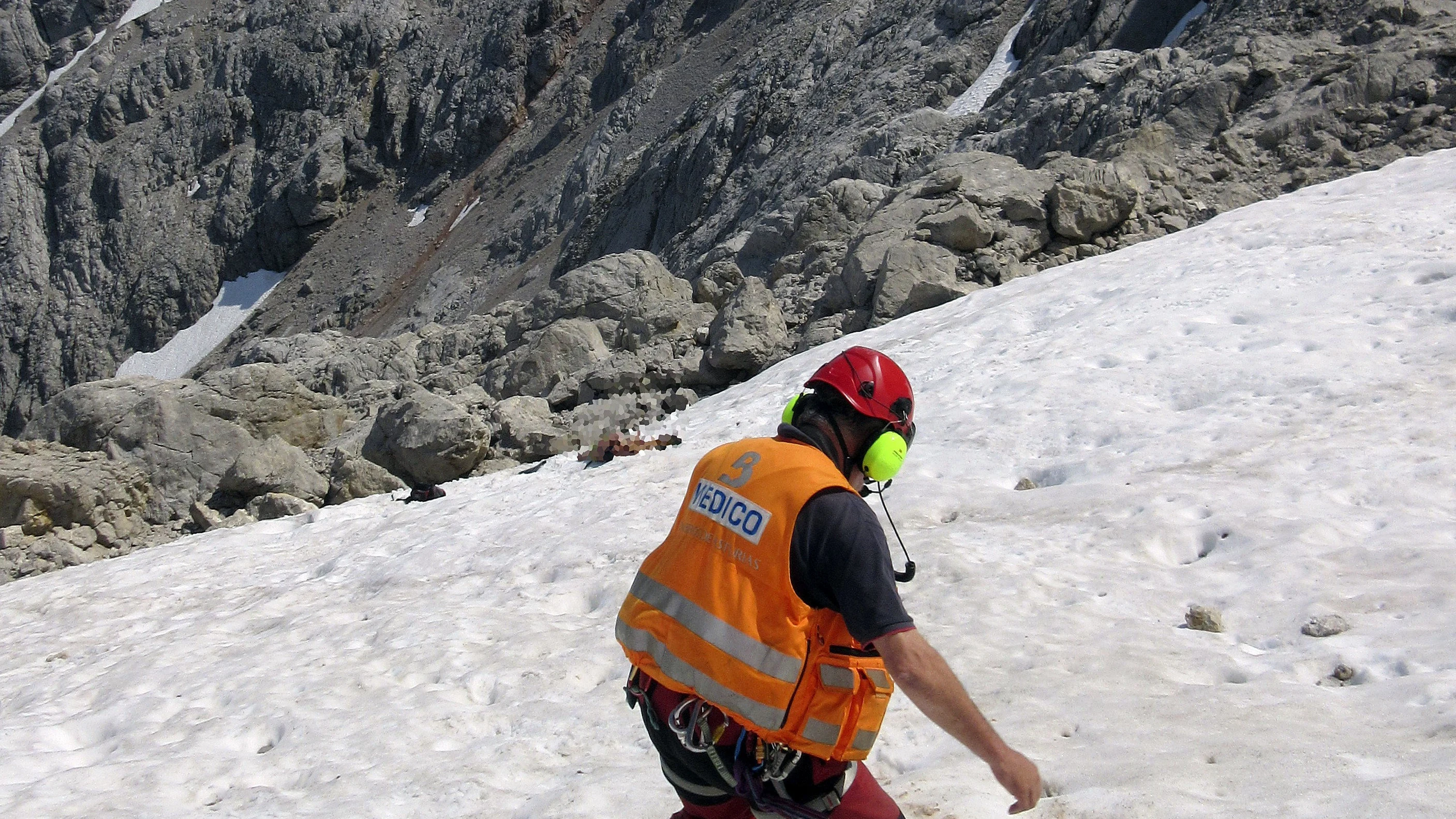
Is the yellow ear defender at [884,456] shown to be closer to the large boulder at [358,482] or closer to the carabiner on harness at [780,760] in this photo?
the carabiner on harness at [780,760]

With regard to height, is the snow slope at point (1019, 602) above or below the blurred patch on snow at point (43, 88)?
below

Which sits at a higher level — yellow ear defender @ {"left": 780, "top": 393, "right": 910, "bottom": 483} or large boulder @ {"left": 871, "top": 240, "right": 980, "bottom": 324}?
yellow ear defender @ {"left": 780, "top": 393, "right": 910, "bottom": 483}

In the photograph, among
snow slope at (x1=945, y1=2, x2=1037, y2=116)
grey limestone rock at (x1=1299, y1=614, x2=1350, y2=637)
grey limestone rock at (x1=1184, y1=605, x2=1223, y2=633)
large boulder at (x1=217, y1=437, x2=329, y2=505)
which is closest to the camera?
grey limestone rock at (x1=1299, y1=614, x2=1350, y2=637)

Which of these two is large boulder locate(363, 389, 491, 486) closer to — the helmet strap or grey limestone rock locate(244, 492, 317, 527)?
grey limestone rock locate(244, 492, 317, 527)

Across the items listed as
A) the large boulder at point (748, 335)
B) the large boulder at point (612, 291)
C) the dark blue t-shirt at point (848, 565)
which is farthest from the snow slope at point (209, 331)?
the dark blue t-shirt at point (848, 565)

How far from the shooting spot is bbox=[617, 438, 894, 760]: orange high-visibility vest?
116 inches

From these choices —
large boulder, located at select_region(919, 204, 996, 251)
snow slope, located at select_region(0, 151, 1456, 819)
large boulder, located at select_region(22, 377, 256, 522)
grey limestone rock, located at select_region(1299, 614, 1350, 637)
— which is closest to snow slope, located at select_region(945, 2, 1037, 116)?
large boulder, located at select_region(919, 204, 996, 251)

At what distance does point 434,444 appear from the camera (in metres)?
14.1

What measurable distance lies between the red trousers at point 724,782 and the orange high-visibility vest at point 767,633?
0.38 ft

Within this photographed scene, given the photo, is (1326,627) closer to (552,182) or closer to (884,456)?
(884,456)

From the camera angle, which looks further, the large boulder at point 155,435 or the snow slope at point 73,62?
the snow slope at point 73,62

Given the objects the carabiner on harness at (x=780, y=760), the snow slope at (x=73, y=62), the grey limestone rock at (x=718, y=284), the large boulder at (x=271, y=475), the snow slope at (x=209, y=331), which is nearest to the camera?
the carabiner on harness at (x=780, y=760)

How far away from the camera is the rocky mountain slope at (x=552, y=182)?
1602 cm

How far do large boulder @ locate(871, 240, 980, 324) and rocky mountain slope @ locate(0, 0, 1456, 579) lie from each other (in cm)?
6
